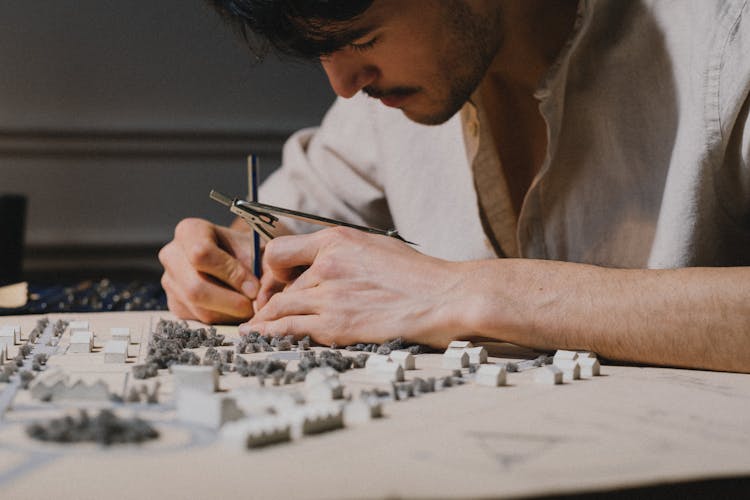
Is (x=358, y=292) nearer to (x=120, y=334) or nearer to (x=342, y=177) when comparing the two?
(x=120, y=334)

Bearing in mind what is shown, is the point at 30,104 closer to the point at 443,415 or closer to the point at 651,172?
the point at 651,172

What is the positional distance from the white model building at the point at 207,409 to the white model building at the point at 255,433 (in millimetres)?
20

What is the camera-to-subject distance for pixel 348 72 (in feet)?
3.73

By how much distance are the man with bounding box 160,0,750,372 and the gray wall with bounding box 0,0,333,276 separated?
131cm

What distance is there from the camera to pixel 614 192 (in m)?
1.11

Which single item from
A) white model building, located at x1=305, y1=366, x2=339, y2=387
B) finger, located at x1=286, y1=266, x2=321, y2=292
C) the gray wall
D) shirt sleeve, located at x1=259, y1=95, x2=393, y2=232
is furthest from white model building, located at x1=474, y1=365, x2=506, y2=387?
the gray wall

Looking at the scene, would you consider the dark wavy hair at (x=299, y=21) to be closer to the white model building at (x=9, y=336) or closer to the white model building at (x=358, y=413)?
the white model building at (x=9, y=336)

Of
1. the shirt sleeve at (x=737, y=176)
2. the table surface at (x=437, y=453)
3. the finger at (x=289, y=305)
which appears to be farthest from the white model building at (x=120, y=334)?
the shirt sleeve at (x=737, y=176)

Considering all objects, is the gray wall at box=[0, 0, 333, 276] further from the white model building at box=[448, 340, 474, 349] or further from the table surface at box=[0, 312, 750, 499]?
the table surface at box=[0, 312, 750, 499]

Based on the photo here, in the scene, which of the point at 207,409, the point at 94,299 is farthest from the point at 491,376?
the point at 94,299

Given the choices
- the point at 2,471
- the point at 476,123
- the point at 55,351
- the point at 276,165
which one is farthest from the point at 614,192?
the point at 276,165

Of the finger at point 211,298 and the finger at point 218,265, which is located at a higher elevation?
the finger at point 218,265

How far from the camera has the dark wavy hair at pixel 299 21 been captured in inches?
39.3

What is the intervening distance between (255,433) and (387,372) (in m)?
0.26
